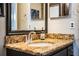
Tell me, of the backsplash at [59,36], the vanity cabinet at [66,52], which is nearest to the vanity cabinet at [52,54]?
the vanity cabinet at [66,52]

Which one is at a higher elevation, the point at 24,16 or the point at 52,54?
the point at 24,16

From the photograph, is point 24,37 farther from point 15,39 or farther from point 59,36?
point 59,36

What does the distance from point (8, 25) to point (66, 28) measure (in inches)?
23.1

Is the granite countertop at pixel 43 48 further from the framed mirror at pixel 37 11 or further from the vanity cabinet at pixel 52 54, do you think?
the framed mirror at pixel 37 11

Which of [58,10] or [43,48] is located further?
[58,10]

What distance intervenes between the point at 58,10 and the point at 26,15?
336 millimetres

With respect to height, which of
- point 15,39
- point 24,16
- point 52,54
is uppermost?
point 24,16

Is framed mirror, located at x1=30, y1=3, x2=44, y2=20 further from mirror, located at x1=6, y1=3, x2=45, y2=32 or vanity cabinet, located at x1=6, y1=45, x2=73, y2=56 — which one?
vanity cabinet, located at x1=6, y1=45, x2=73, y2=56

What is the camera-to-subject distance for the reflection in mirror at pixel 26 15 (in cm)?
143

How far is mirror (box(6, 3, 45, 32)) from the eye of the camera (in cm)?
142

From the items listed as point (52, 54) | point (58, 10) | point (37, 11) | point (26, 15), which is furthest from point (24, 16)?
point (52, 54)

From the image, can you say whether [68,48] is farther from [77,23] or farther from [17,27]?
[17,27]

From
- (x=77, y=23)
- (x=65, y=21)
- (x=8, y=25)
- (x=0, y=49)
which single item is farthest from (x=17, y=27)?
(x=77, y=23)

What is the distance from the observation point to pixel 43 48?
1.33 m
